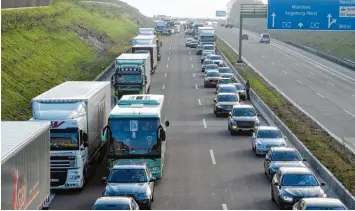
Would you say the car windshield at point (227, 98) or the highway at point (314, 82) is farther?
the car windshield at point (227, 98)

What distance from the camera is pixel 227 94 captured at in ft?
148

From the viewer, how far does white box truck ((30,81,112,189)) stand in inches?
990

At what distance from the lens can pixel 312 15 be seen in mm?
46438

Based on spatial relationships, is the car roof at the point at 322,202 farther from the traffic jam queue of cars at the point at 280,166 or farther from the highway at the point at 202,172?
the highway at the point at 202,172

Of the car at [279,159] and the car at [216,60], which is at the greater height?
the car at [216,60]

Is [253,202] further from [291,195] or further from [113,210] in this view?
[113,210]

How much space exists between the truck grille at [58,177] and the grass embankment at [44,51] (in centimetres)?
1310

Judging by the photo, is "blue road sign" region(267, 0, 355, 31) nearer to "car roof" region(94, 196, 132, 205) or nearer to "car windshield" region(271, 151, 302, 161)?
"car windshield" region(271, 151, 302, 161)

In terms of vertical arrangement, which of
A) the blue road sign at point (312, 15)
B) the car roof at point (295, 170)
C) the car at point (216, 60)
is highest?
the blue road sign at point (312, 15)

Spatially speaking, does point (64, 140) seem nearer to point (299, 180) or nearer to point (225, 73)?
point (299, 180)

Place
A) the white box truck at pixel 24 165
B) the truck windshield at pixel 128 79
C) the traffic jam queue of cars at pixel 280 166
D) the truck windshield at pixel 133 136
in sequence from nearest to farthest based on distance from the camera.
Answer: the white box truck at pixel 24 165 → the traffic jam queue of cars at pixel 280 166 → the truck windshield at pixel 133 136 → the truck windshield at pixel 128 79

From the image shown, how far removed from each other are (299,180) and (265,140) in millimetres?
8685

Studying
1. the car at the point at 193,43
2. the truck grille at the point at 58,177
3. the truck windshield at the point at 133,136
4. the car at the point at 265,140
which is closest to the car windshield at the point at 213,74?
the car at the point at 265,140

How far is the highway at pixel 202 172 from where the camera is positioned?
2441 centimetres
